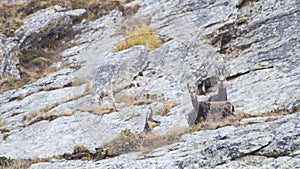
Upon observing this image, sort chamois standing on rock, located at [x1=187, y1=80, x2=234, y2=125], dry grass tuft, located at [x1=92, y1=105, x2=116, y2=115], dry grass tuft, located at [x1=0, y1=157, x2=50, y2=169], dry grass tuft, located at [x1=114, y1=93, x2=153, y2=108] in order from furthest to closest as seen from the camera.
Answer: dry grass tuft, located at [x1=0, y1=157, x2=50, y2=169] → dry grass tuft, located at [x1=114, y1=93, x2=153, y2=108] → chamois standing on rock, located at [x1=187, y1=80, x2=234, y2=125] → dry grass tuft, located at [x1=92, y1=105, x2=116, y2=115]

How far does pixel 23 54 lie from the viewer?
3095cm

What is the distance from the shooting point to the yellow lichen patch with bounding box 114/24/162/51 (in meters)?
15.1

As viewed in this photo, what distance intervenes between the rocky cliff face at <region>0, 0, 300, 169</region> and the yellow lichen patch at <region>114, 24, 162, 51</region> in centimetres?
25

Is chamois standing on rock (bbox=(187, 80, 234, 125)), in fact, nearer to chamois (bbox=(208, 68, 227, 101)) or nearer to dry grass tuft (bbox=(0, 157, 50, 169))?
chamois (bbox=(208, 68, 227, 101))

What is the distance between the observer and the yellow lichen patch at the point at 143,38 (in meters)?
15.1

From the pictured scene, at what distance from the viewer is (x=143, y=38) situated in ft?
50.2

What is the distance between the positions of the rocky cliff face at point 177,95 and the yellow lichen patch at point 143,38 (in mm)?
249

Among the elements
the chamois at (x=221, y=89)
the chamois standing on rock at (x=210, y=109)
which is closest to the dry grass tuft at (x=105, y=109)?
the chamois standing on rock at (x=210, y=109)

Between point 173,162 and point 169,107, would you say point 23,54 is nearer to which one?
point 169,107

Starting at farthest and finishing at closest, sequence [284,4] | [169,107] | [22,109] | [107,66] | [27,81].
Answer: [27,81] → [284,4] → [22,109] → [107,66] → [169,107]

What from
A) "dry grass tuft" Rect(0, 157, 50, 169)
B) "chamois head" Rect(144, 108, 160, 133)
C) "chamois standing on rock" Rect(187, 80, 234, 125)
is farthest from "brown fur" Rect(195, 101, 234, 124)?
"dry grass tuft" Rect(0, 157, 50, 169)

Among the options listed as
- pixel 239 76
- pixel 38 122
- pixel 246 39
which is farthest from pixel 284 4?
pixel 38 122

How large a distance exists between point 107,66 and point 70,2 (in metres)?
22.0

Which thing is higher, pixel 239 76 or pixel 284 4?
pixel 284 4
